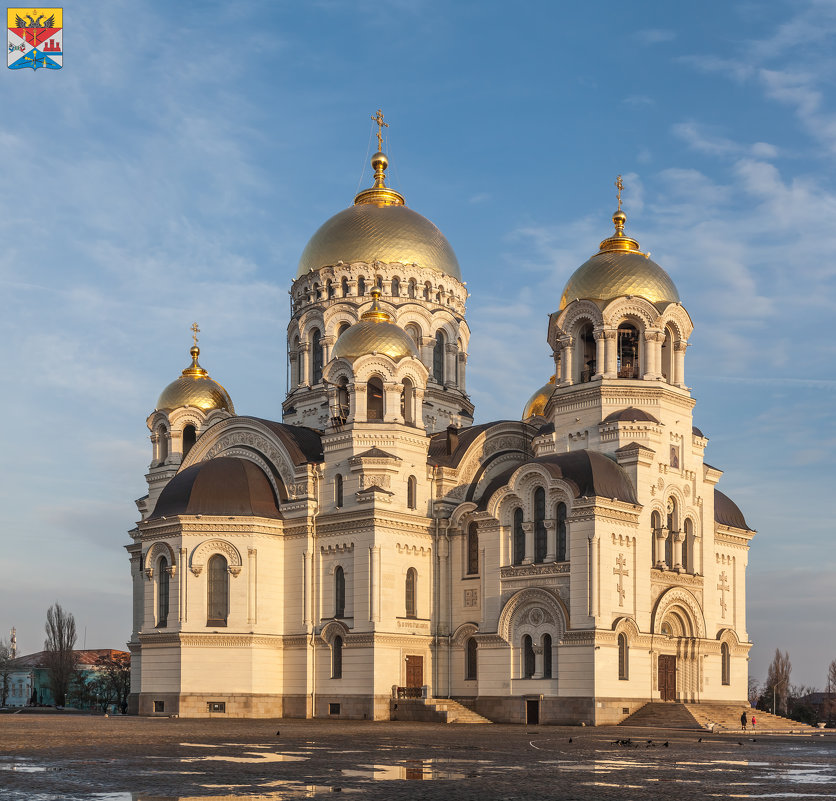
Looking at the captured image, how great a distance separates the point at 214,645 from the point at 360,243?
18592 mm

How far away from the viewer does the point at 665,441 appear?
4491 centimetres

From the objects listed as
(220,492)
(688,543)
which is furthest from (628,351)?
(220,492)

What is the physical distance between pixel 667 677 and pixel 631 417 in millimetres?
9224

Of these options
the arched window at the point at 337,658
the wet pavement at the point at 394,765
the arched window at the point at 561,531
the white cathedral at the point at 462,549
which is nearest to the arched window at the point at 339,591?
the white cathedral at the point at 462,549

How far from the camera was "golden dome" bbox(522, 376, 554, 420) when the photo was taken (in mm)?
58500

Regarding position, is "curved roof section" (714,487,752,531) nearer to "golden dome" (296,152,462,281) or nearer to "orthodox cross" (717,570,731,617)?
"orthodox cross" (717,570,731,617)

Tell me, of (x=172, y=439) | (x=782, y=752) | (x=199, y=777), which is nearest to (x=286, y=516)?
(x=172, y=439)

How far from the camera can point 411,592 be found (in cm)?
4584

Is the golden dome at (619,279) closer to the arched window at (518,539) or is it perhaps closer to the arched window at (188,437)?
the arched window at (518,539)

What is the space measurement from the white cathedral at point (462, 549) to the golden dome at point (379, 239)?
501 cm

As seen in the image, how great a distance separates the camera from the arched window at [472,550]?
4603 cm

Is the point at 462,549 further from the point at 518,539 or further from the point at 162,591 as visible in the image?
the point at 162,591

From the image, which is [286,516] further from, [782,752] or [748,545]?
[782,752]

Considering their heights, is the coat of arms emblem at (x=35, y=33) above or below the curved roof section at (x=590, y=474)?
above
